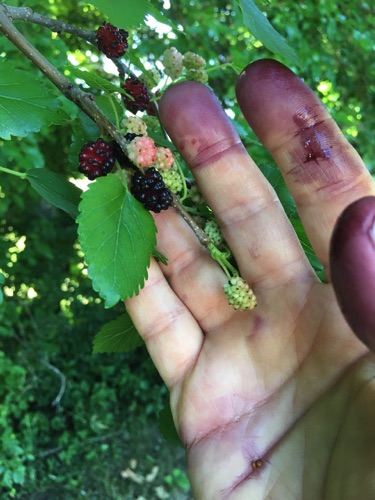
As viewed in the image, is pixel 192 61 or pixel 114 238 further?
pixel 192 61

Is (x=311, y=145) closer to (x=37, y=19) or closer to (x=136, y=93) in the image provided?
(x=136, y=93)

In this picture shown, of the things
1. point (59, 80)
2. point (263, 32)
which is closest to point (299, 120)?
point (263, 32)

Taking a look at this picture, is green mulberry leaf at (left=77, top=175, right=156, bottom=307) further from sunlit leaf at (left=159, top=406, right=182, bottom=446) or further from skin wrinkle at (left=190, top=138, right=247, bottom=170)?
sunlit leaf at (left=159, top=406, right=182, bottom=446)

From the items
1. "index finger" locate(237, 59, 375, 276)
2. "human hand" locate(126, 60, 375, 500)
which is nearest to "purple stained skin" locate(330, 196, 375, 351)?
"human hand" locate(126, 60, 375, 500)

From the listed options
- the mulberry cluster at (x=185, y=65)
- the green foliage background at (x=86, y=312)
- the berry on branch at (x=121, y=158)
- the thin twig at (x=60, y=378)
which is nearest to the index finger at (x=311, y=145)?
the mulberry cluster at (x=185, y=65)

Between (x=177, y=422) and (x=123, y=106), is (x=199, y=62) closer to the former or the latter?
(x=123, y=106)

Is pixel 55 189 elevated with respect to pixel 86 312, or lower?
elevated

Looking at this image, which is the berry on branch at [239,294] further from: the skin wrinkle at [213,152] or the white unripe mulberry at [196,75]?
the white unripe mulberry at [196,75]
